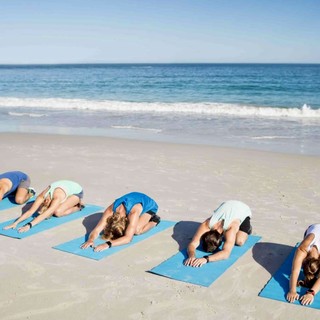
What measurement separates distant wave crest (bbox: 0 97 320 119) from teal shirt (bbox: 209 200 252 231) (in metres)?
14.1

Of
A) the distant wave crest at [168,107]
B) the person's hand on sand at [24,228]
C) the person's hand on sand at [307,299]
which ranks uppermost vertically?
the distant wave crest at [168,107]

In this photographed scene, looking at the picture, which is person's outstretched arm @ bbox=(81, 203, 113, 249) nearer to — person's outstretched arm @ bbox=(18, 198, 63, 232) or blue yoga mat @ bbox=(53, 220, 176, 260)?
blue yoga mat @ bbox=(53, 220, 176, 260)

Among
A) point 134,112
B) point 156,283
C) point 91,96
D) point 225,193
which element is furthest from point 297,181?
point 91,96

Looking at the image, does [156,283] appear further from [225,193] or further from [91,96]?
[91,96]

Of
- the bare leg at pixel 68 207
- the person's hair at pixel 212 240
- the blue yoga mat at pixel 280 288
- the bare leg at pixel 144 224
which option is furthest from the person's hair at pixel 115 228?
the blue yoga mat at pixel 280 288

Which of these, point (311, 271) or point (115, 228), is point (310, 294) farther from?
point (115, 228)

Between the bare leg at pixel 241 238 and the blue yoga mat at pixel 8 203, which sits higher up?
the bare leg at pixel 241 238

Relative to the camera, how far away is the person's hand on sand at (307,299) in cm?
352

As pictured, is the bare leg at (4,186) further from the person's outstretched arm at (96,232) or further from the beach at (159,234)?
the person's outstretched arm at (96,232)

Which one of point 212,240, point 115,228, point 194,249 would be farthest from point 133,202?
point 212,240

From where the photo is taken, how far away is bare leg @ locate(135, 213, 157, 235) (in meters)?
5.29

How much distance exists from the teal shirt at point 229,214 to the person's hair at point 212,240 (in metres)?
0.15

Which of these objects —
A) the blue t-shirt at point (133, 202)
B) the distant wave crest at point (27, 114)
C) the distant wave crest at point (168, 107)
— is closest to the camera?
the blue t-shirt at point (133, 202)

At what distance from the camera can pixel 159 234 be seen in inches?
209
